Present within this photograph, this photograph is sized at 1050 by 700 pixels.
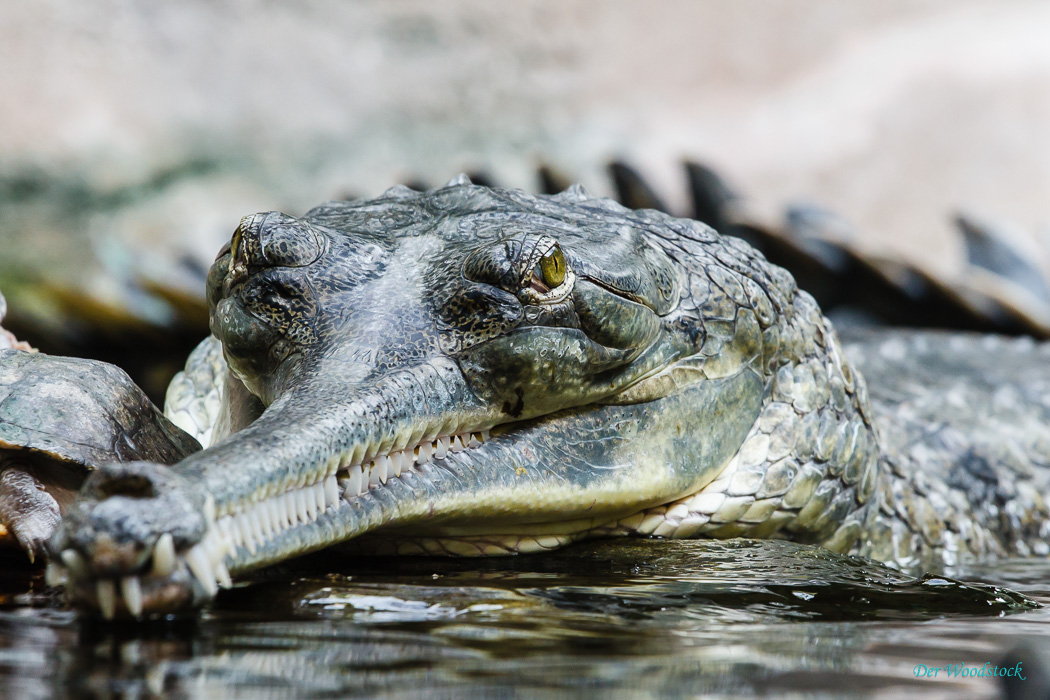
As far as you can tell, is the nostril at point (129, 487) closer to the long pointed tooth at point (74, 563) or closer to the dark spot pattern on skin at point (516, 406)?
the long pointed tooth at point (74, 563)

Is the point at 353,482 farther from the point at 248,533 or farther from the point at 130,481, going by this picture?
the point at 130,481

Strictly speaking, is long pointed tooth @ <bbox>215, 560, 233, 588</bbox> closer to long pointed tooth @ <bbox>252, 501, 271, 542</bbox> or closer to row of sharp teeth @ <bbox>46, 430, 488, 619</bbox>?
row of sharp teeth @ <bbox>46, 430, 488, 619</bbox>

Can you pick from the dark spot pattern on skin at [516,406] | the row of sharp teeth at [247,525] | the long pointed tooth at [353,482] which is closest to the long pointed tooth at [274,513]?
the row of sharp teeth at [247,525]

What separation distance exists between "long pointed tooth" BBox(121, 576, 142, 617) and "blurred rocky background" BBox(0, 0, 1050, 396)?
1328 centimetres

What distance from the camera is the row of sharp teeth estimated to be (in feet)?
4.99

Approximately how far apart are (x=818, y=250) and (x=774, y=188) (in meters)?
10.6

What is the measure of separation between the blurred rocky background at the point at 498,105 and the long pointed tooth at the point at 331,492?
1292 cm

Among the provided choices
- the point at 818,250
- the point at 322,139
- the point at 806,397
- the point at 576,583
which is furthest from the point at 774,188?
the point at 576,583

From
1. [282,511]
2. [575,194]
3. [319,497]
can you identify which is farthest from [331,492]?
[575,194]

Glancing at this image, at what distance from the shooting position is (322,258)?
2.36 m

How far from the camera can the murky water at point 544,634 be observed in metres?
1.35

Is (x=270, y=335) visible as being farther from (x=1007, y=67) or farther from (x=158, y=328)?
(x=1007, y=67)

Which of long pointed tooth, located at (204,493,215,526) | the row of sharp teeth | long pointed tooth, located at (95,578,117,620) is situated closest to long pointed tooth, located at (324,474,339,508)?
A: the row of sharp teeth

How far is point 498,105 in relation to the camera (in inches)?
677
